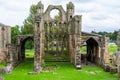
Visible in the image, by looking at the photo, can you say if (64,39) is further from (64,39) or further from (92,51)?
(92,51)

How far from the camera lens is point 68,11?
62094mm

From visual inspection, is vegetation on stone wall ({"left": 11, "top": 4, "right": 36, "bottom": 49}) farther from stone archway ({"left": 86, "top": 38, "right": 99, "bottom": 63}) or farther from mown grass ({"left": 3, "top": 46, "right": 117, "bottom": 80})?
mown grass ({"left": 3, "top": 46, "right": 117, "bottom": 80})

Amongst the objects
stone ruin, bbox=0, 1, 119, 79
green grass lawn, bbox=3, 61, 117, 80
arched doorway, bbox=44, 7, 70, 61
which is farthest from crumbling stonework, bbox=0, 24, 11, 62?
arched doorway, bbox=44, 7, 70, 61

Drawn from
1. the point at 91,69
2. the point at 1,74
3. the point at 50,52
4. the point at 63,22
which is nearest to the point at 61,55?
the point at 50,52

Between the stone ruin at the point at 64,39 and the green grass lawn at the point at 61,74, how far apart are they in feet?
5.78

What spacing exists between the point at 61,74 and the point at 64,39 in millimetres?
17896

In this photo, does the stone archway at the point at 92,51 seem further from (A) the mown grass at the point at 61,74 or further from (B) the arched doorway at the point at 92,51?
(A) the mown grass at the point at 61,74

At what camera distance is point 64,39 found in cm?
6197

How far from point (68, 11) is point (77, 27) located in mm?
9290

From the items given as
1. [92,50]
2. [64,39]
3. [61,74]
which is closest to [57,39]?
[64,39]

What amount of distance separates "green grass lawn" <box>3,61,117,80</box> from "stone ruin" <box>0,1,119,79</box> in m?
1.76

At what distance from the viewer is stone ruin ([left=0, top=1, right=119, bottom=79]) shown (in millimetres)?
52938

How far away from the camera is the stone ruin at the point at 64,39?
52.9m

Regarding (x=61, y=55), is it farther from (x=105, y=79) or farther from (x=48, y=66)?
(x=105, y=79)
